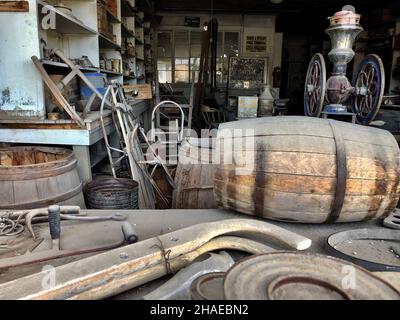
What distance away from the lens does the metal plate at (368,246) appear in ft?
3.81

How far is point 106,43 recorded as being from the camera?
4.94 meters

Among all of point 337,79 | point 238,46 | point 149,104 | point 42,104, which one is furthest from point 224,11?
point 42,104

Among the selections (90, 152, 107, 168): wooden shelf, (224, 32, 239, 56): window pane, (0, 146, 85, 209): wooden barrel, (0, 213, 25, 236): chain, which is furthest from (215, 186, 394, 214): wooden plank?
(224, 32, 239, 56): window pane

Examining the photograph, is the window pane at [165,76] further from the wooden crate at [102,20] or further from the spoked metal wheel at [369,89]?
the spoked metal wheel at [369,89]

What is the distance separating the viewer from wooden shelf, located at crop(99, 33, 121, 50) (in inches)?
173

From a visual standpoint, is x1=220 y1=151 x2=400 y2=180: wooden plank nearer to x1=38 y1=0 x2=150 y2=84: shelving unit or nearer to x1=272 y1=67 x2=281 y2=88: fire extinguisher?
x1=38 y1=0 x2=150 y2=84: shelving unit

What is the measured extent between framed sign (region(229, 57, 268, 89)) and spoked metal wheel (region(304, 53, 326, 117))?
19.2 ft

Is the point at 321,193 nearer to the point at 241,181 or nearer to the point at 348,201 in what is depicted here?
the point at 348,201

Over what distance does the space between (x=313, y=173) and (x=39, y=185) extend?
4.86 feet

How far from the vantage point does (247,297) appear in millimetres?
726

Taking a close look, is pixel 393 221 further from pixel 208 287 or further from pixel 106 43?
pixel 106 43

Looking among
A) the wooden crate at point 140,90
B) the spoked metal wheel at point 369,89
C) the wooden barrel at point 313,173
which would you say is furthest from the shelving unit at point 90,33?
the spoked metal wheel at point 369,89

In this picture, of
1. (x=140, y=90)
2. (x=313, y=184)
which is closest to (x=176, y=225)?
(x=313, y=184)
